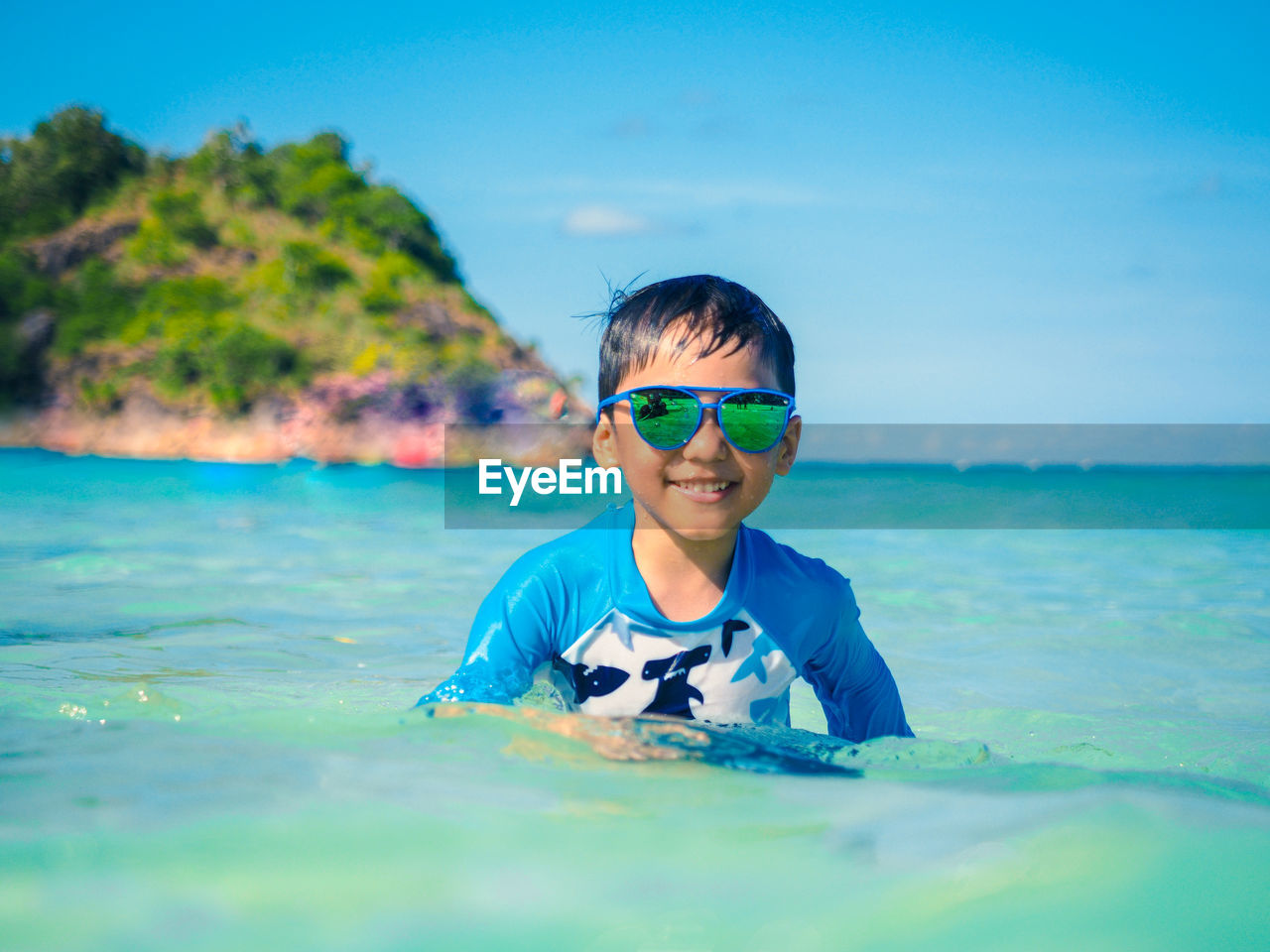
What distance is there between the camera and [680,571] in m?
2.13

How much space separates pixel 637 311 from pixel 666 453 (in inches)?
12.2

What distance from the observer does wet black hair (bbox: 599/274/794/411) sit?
201cm

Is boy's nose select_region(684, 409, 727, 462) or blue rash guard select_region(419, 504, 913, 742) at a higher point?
boy's nose select_region(684, 409, 727, 462)

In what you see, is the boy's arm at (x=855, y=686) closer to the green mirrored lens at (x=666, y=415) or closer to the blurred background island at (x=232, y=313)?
the green mirrored lens at (x=666, y=415)

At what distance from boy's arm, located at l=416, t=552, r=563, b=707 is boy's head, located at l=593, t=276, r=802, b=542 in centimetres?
27

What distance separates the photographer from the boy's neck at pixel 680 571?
2119mm

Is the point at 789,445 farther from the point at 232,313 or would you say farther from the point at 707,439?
the point at 232,313

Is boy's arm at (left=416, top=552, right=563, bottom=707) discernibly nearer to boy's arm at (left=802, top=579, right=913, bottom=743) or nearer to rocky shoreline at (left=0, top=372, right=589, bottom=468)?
boy's arm at (left=802, top=579, right=913, bottom=743)

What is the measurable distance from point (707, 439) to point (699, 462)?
5 centimetres

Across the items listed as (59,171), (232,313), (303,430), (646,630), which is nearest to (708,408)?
(646,630)

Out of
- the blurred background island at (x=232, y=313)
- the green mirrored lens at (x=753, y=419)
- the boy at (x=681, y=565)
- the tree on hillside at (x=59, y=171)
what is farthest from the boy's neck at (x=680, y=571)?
the tree on hillside at (x=59, y=171)

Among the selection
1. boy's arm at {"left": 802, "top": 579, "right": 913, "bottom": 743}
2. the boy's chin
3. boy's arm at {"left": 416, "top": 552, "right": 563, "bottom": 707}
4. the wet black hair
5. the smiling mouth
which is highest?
the wet black hair

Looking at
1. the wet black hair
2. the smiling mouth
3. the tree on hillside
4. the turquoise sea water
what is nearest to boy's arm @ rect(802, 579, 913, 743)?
the turquoise sea water

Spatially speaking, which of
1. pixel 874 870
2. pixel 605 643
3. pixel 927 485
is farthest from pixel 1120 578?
pixel 927 485
